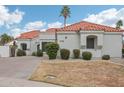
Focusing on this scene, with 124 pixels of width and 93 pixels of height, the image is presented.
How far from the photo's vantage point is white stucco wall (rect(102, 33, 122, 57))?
3133cm

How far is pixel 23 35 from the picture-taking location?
1783 inches

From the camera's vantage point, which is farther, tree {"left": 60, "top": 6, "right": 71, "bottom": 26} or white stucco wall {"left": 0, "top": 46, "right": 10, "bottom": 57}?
tree {"left": 60, "top": 6, "right": 71, "bottom": 26}

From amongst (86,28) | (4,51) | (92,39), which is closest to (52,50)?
(86,28)

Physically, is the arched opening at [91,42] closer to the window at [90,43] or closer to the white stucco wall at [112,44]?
the window at [90,43]

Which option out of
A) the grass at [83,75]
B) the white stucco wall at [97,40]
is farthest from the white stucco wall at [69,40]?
the grass at [83,75]

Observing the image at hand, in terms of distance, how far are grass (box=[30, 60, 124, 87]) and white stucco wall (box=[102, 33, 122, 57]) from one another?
833 cm

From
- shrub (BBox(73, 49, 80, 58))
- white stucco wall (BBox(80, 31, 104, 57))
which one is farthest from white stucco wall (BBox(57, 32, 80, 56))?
shrub (BBox(73, 49, 80, 58))

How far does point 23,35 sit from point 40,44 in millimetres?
8723

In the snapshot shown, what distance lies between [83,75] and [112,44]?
14143 mm

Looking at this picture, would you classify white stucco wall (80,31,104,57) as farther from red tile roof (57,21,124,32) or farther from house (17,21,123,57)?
red tile roof (57,21,124,32)

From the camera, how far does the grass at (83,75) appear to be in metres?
15.8

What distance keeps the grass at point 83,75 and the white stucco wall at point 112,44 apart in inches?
328
